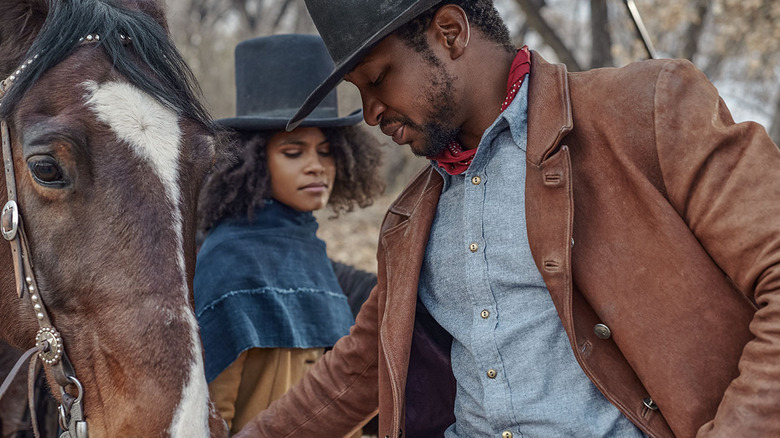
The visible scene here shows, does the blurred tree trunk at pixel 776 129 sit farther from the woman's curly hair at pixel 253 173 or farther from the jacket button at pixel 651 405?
the jacket button at pixel 651 405

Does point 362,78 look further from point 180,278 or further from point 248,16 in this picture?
point 248,16

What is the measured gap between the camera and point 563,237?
6.04 ft

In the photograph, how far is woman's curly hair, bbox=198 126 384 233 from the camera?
347cm

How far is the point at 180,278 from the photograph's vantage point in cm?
194

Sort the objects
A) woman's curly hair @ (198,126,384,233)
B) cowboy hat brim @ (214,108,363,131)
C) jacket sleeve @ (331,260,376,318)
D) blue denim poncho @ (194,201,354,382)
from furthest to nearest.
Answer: jacket sleeve @ (331,260,376,318) → woman's curly hair @ (198,126,384,233) → cowboy hat brim @ (214,108,363,131) → blue denim poncho @ (194,201,354,382)

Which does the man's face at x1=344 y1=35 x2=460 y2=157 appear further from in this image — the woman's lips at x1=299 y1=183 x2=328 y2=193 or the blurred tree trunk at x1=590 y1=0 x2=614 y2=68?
the blurred tree trunk at x1=590 y1=0 x2=614 y2=68

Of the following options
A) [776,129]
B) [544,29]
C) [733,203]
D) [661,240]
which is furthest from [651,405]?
[776,129]

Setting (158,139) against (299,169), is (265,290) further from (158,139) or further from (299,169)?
(158,139)

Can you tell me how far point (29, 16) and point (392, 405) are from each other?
5.66ft

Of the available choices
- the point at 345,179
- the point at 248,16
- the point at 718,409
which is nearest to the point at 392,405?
the point at 718,409

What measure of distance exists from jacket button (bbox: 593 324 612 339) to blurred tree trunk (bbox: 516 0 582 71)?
13.6 ft

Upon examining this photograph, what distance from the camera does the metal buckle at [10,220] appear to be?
1.97 m

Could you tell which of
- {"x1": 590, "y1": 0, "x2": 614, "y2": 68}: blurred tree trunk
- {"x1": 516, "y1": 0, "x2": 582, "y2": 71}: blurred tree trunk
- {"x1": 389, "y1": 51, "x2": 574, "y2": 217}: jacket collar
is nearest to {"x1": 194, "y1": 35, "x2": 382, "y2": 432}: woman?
{"x1": 389, "y1": 51, "x2": 574, "y2": 217}: jacket collar

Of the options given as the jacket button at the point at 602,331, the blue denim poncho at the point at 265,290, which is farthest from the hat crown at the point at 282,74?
the jacket button at the point at 602,331
